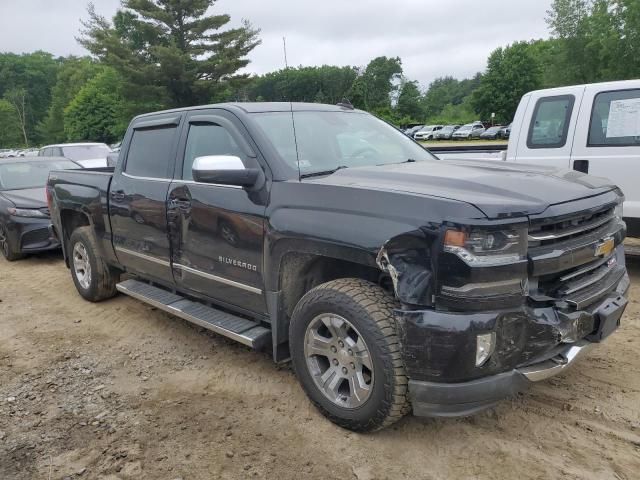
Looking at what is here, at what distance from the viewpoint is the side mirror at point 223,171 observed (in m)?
3.23

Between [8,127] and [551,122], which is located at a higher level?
[8,127]

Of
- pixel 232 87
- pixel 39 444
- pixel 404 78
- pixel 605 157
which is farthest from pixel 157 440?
pixel 404 78

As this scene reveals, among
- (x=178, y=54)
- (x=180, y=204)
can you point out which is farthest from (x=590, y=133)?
(x=178, y=54)

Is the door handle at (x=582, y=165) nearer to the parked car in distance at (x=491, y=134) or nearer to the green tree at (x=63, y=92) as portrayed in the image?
the parked car in distance at (x=491, y=134)

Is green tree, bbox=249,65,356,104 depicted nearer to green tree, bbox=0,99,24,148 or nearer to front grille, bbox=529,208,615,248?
green tree, bbox=0,99,24,148

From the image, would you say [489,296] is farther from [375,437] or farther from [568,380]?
[568,380]

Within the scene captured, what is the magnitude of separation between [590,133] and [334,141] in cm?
341

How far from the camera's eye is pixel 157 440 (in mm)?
3162

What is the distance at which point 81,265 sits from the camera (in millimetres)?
5844

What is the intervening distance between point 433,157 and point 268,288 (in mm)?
1804

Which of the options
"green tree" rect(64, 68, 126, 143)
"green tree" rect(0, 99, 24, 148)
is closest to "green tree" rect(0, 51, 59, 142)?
"green tree" rect(0, 99, 24, 148)

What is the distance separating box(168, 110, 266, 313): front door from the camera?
351 centimetres

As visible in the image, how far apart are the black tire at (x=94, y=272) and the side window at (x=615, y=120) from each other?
5.23m

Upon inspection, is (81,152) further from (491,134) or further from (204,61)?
(491,134)
